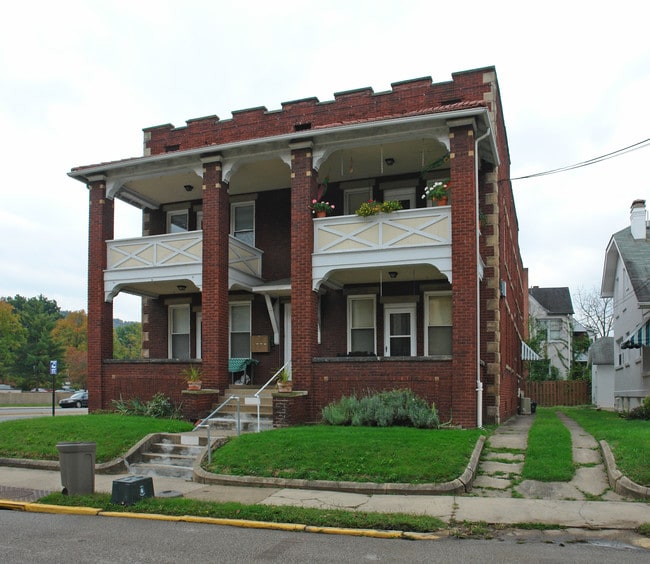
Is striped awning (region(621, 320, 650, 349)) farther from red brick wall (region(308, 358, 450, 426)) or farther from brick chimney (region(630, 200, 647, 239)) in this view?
brick chimney (region(630, 200, 647, 239))

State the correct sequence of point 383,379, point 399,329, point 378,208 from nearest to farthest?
point 383,379 → point 378,208 → point 399,329

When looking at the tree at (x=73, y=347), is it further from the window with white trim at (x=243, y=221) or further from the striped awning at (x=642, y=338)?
the striped awning at (x=642, y=338)

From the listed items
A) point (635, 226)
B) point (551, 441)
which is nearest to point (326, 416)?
point (551, 441)

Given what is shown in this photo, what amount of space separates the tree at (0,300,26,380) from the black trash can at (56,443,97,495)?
6176cm

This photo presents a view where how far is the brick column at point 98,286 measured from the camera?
18391mm

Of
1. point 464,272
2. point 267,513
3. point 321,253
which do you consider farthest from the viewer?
point 321,253

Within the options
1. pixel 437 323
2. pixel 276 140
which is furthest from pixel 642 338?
pixel 276 140

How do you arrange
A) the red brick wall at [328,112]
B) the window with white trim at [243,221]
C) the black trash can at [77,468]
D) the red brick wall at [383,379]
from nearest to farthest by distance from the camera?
the black trash can at [77,468] → the red brick wall at [383,379] → the red brick wall at [328,112] → the window with white trim at [243,221]

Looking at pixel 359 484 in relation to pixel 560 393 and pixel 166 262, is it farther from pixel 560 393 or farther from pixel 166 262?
pixel 560 393

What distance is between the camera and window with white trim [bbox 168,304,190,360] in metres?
20.8

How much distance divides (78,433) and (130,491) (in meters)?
5.38

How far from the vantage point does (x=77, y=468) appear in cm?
1004

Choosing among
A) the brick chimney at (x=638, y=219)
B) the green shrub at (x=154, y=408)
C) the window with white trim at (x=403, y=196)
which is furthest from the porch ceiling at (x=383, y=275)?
the brick chimney at (x=638, y=219)

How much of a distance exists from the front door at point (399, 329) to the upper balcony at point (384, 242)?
1.79m
